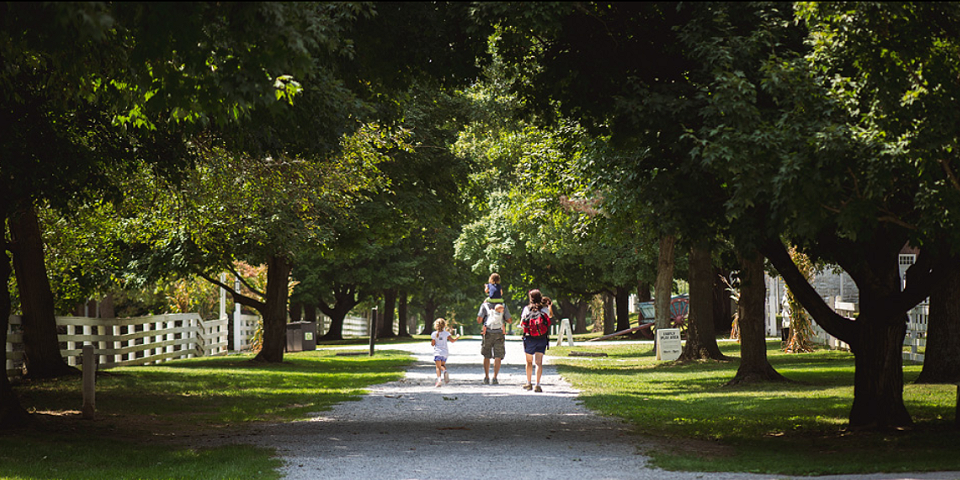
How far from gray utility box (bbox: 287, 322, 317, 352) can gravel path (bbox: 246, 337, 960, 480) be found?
18.6m

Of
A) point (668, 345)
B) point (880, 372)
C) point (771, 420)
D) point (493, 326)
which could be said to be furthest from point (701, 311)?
point (880, 372)

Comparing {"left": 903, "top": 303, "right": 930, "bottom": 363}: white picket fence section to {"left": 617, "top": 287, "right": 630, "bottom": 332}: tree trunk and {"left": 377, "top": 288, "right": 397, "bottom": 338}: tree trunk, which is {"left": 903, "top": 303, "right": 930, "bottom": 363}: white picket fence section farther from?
{"left": 377, "top": 288, "right": 397, "bottom": 338}: tree trunk

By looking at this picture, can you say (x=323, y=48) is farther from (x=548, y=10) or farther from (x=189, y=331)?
(x=189, y=331)

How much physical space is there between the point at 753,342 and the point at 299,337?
20326mm

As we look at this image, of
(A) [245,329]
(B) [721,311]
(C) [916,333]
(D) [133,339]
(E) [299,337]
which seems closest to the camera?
(C) [916,333]

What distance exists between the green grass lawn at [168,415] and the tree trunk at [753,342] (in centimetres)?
670

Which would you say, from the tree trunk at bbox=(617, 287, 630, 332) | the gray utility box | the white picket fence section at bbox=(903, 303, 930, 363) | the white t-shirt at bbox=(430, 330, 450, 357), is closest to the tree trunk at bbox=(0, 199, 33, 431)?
the white t-shirt at bbox=(430, 330, 450, 357)

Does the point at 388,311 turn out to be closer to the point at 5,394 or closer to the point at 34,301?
the point at 34,301

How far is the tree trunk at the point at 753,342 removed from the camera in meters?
17.7

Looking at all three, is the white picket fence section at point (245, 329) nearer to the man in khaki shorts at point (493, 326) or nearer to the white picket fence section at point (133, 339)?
the white picket fence section at point (133, 339)

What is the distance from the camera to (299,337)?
35.0m

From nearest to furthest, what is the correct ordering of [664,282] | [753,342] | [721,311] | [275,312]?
[753,342]
[275,312]
[664,282]
[721,311]

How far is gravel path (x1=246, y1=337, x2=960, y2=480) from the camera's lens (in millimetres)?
8516

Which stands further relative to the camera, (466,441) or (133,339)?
(133,339)
